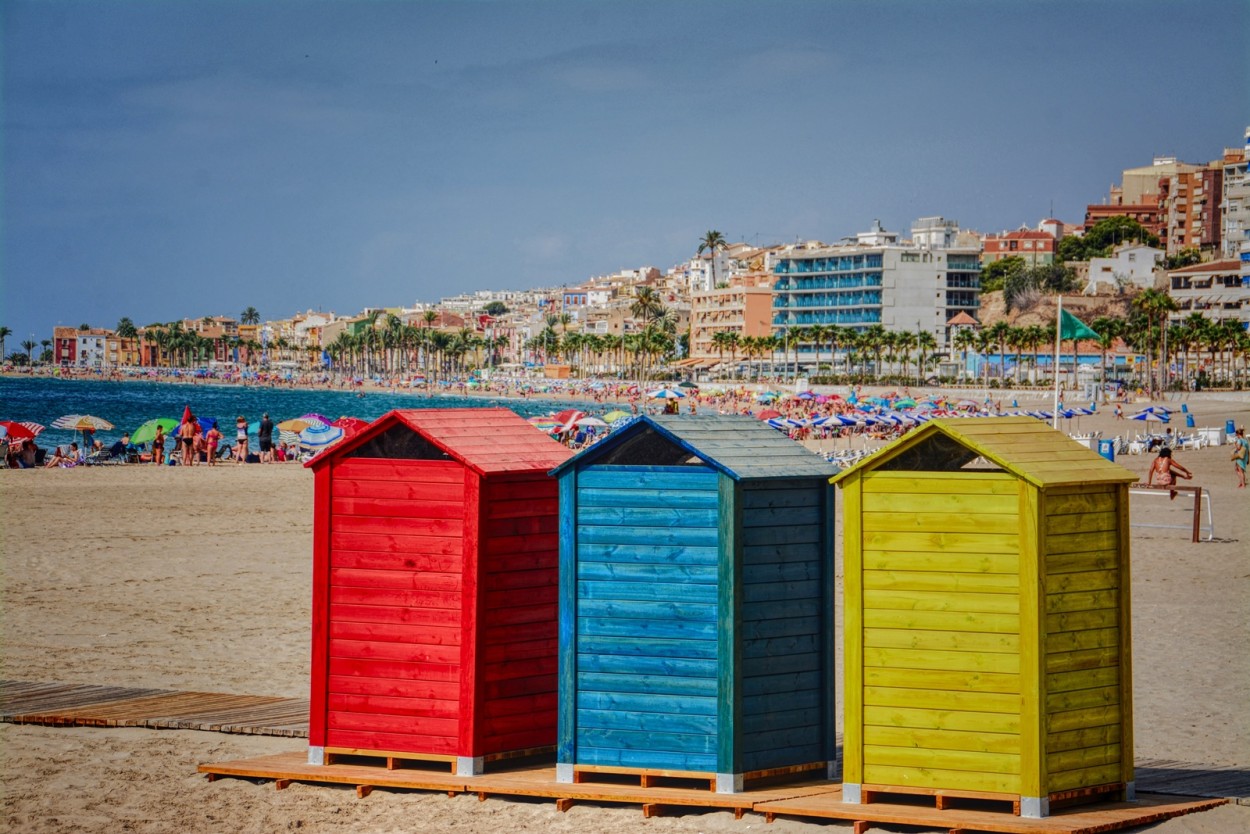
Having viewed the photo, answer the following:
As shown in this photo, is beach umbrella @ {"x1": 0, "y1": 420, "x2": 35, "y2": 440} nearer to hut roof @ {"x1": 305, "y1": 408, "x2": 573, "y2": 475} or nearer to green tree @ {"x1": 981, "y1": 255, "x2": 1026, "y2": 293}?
hut roof @ {"x1": 305, "y1": 408, "x2": 573, "y2": 475}

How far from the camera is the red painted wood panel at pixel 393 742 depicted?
7.89 metres

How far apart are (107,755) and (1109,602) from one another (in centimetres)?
635

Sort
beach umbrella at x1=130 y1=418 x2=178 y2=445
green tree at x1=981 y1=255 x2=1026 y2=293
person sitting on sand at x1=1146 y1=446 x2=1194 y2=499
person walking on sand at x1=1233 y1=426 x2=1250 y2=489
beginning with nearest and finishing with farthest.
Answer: person sitting on sand at x1=1146 y1=446 x2=1194 y2=499 < person walking on sand at x1=1233 y1=426 x2=1250 y2=489 < beach umbrella at x1=130 y1=418 x2=178 y2=445 < green tree at x1=981 y1=255 x2=1026 y2=293

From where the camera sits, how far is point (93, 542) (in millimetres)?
19531

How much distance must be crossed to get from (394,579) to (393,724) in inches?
35.1

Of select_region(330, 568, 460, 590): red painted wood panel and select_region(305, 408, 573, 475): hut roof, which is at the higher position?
select_region(305, 408, 573, 475): hut roof

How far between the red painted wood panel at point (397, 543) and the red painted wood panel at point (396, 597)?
24cm

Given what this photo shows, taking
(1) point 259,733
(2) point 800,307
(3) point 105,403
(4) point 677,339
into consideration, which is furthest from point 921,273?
(1) point 259,733

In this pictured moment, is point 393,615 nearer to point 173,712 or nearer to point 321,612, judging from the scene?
point 321,612

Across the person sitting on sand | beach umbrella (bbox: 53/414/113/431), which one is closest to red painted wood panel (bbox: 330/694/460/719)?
the person sitting on sand

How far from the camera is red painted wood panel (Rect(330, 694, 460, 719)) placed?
7840 mm

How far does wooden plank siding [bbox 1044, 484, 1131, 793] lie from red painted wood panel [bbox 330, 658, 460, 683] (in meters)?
3.40

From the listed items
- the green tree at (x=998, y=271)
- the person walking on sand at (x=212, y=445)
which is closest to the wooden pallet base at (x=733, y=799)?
the person walking on sand at (x=212, y=445)

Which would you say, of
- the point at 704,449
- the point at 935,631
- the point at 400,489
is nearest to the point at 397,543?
the point at 400,489
